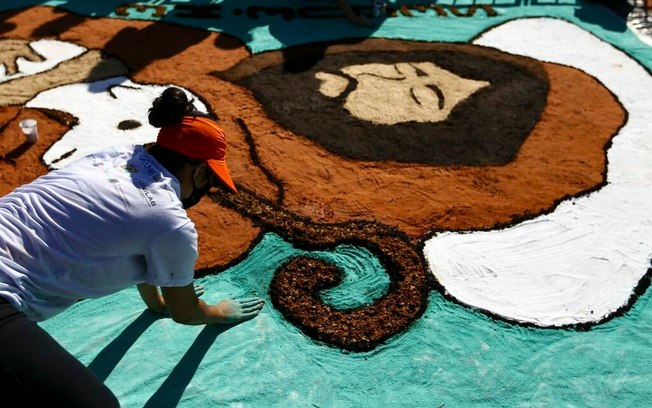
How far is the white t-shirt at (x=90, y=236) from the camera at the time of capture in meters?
3.06

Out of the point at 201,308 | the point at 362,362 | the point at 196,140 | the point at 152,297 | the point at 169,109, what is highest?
the point at 169,109

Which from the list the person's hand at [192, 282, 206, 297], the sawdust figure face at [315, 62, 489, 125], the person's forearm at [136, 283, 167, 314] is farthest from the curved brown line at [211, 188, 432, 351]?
the sawdust figure face at [315, 62, 489, 125]

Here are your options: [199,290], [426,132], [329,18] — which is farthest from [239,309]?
[329,18]

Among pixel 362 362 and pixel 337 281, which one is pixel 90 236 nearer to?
pixel 362 362

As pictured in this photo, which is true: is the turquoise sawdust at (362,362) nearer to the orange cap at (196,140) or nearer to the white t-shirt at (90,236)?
the white t-shirt at (90,236)

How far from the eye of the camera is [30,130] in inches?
254

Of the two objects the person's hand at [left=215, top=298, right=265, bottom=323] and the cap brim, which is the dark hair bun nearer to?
the cap brim

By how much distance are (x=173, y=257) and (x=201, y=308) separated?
68 centimetres

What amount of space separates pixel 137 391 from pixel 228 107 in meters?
3.87

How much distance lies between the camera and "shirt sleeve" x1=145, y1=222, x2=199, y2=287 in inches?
128

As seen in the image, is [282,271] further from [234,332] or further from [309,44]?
[309,44]

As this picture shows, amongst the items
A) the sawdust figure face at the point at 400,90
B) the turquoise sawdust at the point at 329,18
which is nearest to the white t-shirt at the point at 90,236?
the sawdust figure face at the point at 400,90

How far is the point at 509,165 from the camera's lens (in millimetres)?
6527

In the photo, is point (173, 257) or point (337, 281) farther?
point (337, 281)
